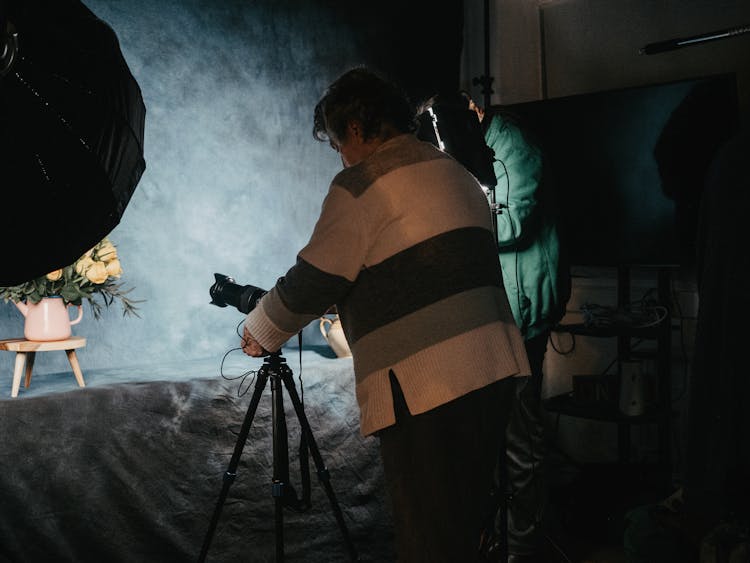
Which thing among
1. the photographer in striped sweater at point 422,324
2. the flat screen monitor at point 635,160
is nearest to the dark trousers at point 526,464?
the flat screen monitor at point 635,160

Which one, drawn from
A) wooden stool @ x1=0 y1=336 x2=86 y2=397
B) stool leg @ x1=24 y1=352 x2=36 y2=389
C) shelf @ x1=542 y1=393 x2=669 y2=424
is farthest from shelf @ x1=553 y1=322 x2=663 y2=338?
stool leg @ x1=24 y1=352 x2=36 y2=389

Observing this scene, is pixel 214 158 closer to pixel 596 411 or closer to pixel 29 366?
pixel 29 366

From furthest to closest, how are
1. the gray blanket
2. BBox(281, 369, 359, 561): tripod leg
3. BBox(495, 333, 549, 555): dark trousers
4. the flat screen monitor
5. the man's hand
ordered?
the flat screen monitor < BBox(495, 333, 549, 555): dark trousers < the gray blanket < BBox(281, 369, 359, 561): tripod leg < the man's hand

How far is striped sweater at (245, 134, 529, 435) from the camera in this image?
1502mm

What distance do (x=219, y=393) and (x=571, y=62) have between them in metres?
2.57

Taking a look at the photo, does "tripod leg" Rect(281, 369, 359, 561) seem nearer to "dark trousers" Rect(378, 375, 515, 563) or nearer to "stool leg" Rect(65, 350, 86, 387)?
"dark trousers" Rect(378, 375, 515, 563)

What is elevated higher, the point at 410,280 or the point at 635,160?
the point at 635,160

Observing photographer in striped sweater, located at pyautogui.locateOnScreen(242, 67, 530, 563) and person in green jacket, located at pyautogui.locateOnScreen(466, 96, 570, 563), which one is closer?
photographer in striped sweater, located at pyautogui.locateOnScreen(242, 67, 530, 563)

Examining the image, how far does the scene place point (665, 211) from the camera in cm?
324

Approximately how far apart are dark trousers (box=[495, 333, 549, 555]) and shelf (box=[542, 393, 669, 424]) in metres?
0.49

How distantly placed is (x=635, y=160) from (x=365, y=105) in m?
2.09

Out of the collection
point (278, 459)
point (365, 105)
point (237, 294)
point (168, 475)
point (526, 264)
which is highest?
point (365, 105)

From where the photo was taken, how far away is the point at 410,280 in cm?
151

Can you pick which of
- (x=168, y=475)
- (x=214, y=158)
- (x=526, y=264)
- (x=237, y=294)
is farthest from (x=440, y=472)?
(x=214, y=158)
